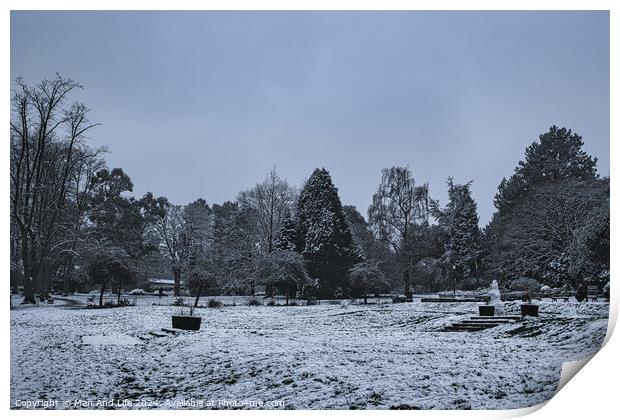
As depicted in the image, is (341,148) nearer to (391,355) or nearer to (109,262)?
(391,355)

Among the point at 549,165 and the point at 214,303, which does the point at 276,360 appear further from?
the point at 549,165

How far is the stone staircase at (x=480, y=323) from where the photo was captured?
22.9ft

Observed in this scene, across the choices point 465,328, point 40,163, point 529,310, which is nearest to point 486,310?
point 465,328

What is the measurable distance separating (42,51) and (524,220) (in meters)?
5.97

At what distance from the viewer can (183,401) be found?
529 cm

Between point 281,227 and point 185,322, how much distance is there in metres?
1.67

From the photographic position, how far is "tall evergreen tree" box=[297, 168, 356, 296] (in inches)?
250

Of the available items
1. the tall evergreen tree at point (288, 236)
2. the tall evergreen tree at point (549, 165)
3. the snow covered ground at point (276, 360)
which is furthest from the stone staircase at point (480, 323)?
the tall evergreen tree at point (288, 236)

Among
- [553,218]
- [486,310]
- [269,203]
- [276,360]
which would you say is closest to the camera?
Result: [276,360]

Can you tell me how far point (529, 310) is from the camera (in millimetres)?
6816

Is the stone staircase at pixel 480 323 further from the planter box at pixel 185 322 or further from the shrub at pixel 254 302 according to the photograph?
the planter box at pixel 185 322

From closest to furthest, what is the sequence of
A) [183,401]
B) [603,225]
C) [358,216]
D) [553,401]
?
[183,401] → [553,401] → [603,225] → [358,216]

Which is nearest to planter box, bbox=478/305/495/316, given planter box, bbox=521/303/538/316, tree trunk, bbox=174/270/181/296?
planter box, bbox=521/303/538/316

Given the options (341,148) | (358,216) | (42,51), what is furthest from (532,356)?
(42,51)
